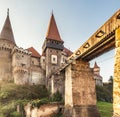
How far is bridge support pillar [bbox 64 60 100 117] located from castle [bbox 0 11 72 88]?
63.2 ft

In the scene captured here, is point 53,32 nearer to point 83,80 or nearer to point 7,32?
point 7,32

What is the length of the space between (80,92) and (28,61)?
21.5 metres

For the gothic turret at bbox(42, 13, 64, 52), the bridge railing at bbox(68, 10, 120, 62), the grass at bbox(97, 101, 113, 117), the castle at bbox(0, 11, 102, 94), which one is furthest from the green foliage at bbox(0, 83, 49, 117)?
the bridge railing at bbox(68, 10, 120, 62)

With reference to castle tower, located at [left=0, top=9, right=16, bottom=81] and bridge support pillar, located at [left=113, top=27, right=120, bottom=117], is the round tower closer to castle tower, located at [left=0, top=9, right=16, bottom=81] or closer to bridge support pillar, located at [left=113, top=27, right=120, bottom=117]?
castle tower, located at [left=0, top=9, right=16, bottom=81]

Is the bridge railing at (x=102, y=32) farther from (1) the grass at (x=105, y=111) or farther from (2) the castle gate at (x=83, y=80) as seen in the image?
(1) the grass at (x=105, y=111)

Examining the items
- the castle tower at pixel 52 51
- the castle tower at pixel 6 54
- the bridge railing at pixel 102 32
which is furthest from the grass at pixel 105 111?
the castle tower at pixel 6 54

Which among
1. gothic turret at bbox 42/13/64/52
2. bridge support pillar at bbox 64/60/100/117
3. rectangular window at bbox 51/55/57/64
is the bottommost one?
bridge support pillar at bbox 64/60/100/117

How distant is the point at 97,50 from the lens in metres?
10.3

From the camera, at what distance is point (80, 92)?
1242 centimetres

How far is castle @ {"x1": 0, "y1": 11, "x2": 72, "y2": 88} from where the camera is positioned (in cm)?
3119

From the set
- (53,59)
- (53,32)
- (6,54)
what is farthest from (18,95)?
(53,32)

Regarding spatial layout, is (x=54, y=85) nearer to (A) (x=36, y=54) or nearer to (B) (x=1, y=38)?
(A) (x=36, y=54)

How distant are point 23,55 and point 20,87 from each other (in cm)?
670

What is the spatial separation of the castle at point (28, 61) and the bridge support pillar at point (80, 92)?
19260mm
